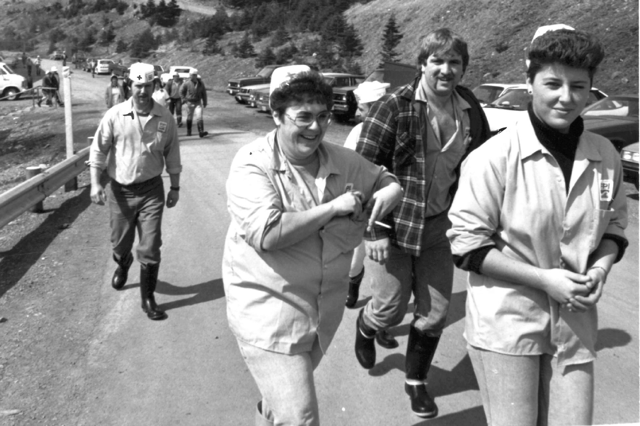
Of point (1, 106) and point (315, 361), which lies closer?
point (315, 361)

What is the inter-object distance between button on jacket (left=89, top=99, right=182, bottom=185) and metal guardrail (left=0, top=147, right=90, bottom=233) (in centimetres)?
187

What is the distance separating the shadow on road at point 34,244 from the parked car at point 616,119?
960cm

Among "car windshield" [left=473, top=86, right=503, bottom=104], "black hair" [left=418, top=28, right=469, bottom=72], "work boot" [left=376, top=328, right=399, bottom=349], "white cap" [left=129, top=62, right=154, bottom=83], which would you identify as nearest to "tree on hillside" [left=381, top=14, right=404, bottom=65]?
"car windshield" [left=473, top=86, right=503, bottom=104]

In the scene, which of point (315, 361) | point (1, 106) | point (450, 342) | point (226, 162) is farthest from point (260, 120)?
point (315, 361)

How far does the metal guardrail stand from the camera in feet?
24.3

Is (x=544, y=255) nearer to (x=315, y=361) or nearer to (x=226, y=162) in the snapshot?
(x=315, y=361)

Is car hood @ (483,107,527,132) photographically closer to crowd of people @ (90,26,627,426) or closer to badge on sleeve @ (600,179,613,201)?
crowd of people @ (90,26,627,426)

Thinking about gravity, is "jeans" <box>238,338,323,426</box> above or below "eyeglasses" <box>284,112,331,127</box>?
below

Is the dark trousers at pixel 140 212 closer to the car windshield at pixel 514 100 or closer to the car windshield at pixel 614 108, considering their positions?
the car windshield at pixel 514 100

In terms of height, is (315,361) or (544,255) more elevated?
(544,255)

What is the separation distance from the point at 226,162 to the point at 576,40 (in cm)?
1193

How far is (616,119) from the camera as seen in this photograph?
1453 cm

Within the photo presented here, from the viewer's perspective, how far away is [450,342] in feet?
17.1

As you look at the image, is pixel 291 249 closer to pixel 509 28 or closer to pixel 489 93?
pixel 489 93
